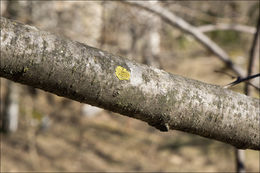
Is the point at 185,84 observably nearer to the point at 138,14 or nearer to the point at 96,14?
the point at 138,14

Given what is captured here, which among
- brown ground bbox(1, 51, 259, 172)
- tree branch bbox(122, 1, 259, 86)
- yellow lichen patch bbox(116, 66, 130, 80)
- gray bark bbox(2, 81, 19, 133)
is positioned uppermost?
tree branch bbox(122, 1, 259, 86)

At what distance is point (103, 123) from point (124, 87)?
20.7 feet

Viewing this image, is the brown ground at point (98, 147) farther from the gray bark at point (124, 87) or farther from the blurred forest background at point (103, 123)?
the gray bark at point (124, 87)

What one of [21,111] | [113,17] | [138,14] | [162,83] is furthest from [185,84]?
[21,111]

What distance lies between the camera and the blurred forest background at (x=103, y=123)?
14.4 ft

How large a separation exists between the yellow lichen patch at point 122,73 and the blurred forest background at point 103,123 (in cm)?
271

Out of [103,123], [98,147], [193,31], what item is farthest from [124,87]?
[103,123]

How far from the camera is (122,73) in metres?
1.00

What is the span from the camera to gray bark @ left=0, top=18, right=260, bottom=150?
0.90 metres

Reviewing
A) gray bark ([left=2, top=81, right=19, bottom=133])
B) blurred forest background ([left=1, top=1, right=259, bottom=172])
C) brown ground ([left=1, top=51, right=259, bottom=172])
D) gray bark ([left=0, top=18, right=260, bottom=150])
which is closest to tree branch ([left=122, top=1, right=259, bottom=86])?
blurred forest background ([left=1, top=1, right=259, bottom=172])

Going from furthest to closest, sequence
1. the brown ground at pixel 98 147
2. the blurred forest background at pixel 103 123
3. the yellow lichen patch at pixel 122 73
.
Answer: the brown ground at pixel 98 147 < the blurred forest background at pixel 103 123 < the yellow lichen patch at pixel 122 73

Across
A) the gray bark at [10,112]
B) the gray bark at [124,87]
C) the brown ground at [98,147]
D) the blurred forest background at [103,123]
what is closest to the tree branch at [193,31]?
the blurred forest background at [103,123]

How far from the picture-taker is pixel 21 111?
686cm

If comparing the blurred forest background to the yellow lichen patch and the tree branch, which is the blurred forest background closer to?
the tree branch
